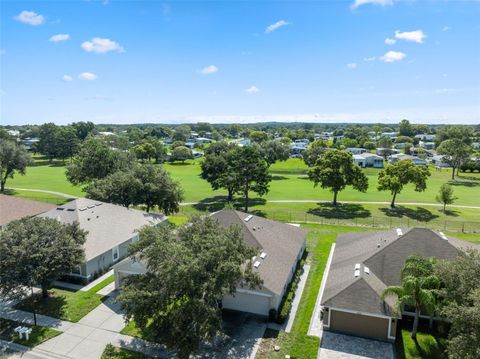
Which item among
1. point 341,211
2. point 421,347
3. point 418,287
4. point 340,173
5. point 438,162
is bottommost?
point 421,347

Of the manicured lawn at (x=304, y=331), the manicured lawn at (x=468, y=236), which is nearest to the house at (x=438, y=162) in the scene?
the manicured lawn at (x=468, y=236)

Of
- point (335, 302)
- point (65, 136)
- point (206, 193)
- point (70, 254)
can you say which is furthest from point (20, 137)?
point (335, 302)

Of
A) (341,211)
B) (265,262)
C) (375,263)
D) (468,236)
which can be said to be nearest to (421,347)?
(375,263)

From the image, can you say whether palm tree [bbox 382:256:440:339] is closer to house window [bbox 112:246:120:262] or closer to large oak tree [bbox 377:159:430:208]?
house window [bbox 112:246:120:262]

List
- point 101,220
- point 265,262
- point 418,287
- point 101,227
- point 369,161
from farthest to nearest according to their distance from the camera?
1. point 369,161
2. point 101,220
3. point 101,227
4. point 265,262
5. point 418,287

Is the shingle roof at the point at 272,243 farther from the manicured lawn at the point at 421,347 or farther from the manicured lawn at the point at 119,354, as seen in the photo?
the manicured lawn at the point at 119,354

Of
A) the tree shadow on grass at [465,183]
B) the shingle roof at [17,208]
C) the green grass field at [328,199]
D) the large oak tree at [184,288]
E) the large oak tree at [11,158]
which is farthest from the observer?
the tree shadow on grass at [465,183]

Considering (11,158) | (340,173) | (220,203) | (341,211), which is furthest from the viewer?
(11,158)

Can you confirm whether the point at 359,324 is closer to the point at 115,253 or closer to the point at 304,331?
the point at 304,331
